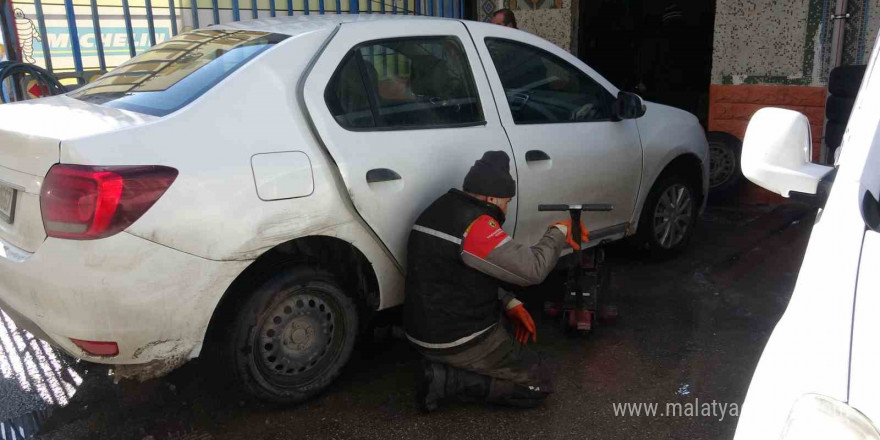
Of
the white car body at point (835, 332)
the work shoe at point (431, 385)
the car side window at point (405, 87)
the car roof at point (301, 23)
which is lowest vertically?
the work shoe at point (431, 385)

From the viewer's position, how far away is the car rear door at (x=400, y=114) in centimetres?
307

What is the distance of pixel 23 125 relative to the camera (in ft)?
9.09

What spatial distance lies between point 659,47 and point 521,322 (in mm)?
8998

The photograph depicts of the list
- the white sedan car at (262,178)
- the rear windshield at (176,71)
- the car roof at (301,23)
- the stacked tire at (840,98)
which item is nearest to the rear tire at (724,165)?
the stacked tire at (840,98)

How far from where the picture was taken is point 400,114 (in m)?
3.35

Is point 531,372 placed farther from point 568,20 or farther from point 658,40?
point 658,40

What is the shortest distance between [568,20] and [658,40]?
4.04 metres

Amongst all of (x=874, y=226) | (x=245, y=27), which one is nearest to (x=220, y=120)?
(x=245, y=27)

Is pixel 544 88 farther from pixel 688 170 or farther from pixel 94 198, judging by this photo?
pixel 94 198

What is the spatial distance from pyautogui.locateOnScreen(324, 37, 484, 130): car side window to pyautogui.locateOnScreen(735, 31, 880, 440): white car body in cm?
188

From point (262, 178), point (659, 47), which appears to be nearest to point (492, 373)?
point (262, 178)

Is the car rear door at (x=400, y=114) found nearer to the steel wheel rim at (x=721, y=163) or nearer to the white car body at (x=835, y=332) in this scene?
the white car body at (x=835, y=332)

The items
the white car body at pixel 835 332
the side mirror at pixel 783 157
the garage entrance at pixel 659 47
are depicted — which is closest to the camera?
the white car body at pixel 835 332

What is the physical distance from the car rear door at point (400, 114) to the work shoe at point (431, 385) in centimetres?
50
